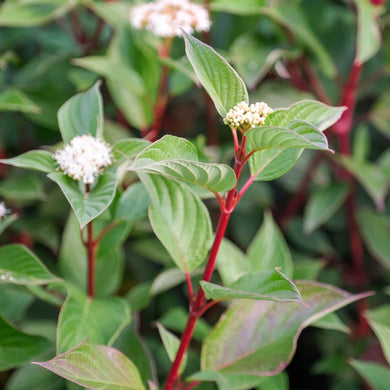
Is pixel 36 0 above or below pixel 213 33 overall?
above

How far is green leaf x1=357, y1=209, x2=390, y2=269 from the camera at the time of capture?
3.56 feet

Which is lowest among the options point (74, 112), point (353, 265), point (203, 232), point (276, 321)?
point (353, 265)

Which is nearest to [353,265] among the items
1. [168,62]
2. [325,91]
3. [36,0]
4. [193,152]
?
[325,91]

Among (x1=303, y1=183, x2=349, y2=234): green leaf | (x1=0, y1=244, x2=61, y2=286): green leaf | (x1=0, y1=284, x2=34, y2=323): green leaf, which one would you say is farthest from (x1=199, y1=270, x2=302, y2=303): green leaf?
(x1=303, y1=183, x2=349, y2=234): green leaf

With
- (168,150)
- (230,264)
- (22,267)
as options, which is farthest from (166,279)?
(168,150)

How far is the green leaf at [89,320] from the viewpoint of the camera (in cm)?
62

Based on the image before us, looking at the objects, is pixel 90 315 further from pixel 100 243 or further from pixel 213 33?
pixel 213 33

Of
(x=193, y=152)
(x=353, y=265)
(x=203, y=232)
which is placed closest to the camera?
(x=193, y=152)

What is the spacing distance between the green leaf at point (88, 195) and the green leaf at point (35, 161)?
0.03 meters

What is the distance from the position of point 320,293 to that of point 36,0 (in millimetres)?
758

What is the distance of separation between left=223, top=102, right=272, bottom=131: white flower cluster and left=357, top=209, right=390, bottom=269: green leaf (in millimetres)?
690

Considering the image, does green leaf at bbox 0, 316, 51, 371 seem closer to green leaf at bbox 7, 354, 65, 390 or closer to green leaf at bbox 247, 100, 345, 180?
green leaf at bbox 7, 354, 65, 390

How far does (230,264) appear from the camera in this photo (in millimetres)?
791

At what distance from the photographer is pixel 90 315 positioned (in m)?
0.67
